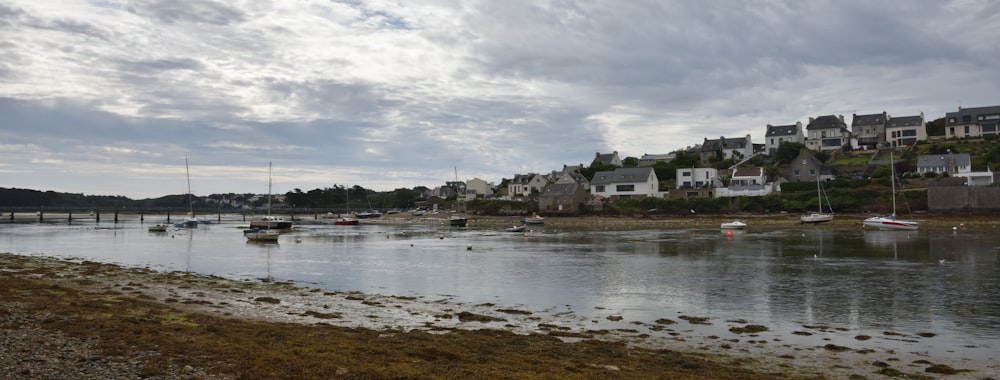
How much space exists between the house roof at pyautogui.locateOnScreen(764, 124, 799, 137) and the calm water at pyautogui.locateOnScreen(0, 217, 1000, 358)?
55686 millimetres

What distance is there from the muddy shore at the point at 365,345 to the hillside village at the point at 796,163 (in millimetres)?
68284

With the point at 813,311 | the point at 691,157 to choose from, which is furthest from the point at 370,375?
the point at 691,157

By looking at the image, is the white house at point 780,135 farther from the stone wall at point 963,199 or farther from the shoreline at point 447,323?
the shoreline at point 447,323

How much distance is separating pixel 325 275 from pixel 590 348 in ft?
60.1

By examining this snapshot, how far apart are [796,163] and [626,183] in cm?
2203

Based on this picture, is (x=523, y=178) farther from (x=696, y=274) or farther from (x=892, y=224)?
(x=696, y=274)

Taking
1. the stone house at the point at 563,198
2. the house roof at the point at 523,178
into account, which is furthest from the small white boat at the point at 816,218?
the house roof at the point at 523,178

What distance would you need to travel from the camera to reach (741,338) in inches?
551

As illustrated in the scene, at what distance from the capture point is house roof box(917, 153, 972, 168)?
233 ft

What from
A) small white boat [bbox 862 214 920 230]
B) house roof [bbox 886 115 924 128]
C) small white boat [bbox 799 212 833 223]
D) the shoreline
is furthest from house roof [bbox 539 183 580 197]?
the shoreline

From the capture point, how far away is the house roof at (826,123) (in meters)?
96.8

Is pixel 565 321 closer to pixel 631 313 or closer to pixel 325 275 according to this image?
pixel 631 313

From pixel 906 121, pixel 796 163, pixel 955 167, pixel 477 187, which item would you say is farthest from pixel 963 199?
pixel 477 187

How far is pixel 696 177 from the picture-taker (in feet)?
287
